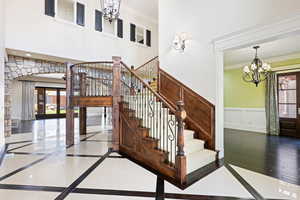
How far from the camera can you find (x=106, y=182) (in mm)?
2664

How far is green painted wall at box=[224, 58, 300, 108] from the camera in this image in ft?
22.9

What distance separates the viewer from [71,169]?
3152 mm

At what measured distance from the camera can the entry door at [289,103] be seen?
6.07 metres

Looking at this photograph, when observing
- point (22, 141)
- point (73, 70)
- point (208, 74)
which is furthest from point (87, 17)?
point (208, 74)

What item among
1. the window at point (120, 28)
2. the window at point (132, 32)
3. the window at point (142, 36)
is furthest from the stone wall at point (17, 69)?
the window at point (142, 36)

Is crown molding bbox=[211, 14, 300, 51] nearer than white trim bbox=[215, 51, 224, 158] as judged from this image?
Yes

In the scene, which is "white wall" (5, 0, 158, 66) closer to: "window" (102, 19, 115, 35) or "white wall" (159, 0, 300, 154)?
"window" (102, 19, 115, 35)

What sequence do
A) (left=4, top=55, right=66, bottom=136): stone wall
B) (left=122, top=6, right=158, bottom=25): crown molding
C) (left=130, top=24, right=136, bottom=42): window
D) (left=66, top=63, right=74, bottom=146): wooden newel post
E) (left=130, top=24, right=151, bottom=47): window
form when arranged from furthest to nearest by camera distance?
(left=130, top=24, right=151, bottom=47): window < (left=130, top=24, right=136, bottom=42): window < (left=122, top=6, right=158, bottom=25): crown molding < (left=4, top=55, right=66, bottom=136): stone wall < (left=66, top=63, right=74, bottom=146): wooden newel post

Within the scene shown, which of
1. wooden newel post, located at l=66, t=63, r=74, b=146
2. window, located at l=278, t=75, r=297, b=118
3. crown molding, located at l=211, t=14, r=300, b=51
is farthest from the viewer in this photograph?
window, located at l=278, t=75, r=297, b=118

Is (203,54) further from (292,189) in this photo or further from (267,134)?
(267,134)

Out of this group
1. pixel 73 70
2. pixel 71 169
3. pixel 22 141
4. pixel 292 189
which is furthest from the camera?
pixel 22 141

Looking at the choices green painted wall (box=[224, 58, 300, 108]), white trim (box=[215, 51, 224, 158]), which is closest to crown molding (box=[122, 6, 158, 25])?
green painted wall (box=[224, 58, 300, 108])

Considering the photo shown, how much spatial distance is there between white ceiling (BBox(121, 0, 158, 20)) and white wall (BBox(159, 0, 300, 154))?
270cm

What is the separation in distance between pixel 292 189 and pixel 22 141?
6766mm
